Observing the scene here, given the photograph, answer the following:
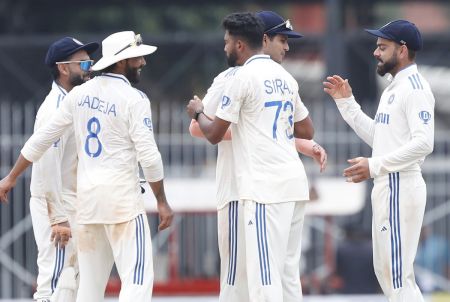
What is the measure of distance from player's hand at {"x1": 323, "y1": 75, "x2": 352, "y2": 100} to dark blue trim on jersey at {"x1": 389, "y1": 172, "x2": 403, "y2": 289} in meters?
0.97

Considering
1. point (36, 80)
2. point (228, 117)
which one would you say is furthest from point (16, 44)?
point (228, 117)

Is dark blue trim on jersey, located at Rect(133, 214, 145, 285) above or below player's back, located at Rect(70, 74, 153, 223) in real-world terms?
below

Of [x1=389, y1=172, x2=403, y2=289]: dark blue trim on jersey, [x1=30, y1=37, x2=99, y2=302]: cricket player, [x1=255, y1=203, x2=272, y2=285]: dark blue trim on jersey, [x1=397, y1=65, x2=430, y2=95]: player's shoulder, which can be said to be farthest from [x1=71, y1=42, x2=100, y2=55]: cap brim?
[x1=389, y1=172, x2=403, y2=289]: dark blue trim on jersey

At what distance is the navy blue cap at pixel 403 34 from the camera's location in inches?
422

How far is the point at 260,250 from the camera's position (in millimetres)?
10266

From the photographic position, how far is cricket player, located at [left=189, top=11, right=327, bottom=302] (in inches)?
418

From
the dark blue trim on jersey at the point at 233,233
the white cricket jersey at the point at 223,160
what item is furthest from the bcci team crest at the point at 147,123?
the dark blue trim on jersey at the point at 233,233

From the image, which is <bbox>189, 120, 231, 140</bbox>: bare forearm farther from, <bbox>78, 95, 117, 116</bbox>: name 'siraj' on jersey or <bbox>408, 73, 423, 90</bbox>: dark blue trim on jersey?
<bbox>408, 73, 423, 90</bbox>: dark blue trim on jersey

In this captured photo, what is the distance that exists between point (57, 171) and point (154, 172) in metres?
1.26

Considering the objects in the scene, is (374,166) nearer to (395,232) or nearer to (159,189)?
(395,232)

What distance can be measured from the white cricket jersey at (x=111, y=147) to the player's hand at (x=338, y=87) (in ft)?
5.09

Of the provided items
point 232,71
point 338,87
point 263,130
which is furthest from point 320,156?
point 232,71

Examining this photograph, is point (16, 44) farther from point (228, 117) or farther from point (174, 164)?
point (228, 117)

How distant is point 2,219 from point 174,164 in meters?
2.43
